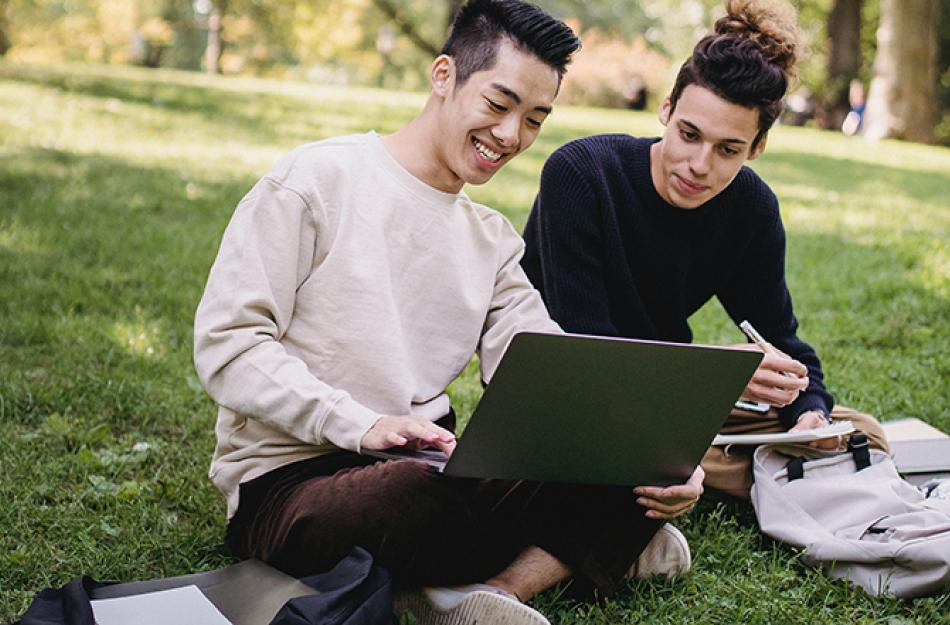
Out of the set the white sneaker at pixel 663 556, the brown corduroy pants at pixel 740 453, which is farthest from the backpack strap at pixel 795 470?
the white sneaker at pixel 663 556

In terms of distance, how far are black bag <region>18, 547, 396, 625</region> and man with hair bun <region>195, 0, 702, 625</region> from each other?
9 centimetres

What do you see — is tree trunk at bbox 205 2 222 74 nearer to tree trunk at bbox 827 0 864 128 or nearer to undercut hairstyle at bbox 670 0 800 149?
tree trunk at bbox 827 0 864 128

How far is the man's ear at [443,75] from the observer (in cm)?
246

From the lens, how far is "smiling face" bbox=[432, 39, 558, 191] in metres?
2.36

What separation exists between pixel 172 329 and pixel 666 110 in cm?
221

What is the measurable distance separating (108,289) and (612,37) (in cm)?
2762

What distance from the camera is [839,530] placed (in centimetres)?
269

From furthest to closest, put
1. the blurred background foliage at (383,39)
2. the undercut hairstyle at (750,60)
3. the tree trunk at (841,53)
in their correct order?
the blurred background foliage at (383,39) < the tree trunk at (841,53) < the undercut hairstyle at (750,60)

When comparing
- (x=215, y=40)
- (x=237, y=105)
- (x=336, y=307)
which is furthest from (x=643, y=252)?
(x=215, y=40)

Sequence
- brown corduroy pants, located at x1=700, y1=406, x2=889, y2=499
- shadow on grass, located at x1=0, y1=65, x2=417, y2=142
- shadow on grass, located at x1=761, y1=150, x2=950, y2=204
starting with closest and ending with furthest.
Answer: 1. brown corduroy pants, located at x1=700, y1=406, x2=889, y2=499
2. shadow on grass, located at x1=761, y1=150, x2=950, y2=204
3. shadow on grass, located at x1=0, y1=65, x2=417, y2=142

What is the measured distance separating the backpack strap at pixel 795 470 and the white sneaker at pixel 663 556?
45cm

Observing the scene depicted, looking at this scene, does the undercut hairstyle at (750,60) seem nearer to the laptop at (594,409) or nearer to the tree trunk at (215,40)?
the laptop at (594,409)

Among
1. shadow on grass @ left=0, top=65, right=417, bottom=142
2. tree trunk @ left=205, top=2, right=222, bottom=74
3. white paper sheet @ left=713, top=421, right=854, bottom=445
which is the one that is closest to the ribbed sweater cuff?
white paper sheet @ left=713, top=421, right=854, bottom=445

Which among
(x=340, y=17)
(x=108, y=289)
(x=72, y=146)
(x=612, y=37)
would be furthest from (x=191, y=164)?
(x=612, y=37)
